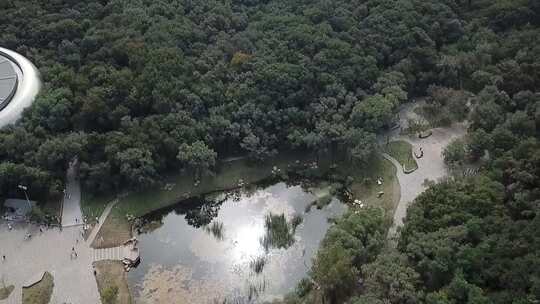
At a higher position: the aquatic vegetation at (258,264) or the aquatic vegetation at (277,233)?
the aquatic vegetation at (258,264)

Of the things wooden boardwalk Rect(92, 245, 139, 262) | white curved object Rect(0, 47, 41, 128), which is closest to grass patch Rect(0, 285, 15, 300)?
wooden boardwalk Rect(92, 245, 139, 262)

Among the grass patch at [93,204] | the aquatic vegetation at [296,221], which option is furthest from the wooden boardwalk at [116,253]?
the aquatic vegetation at [296,221]

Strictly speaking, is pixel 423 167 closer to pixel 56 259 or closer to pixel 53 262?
pixel 56 259

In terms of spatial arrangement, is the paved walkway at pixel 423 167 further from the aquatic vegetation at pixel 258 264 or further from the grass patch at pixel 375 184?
the aquatic vegetation at pixel 258 264

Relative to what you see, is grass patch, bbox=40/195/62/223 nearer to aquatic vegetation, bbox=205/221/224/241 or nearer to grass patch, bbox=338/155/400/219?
aquatic vegetation, bbox=205/221/224/241

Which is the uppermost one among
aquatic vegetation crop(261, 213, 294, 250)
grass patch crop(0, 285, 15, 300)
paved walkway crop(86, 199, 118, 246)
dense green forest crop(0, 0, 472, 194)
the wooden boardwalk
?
dense green forest crop(0, 0, 472, 194)
